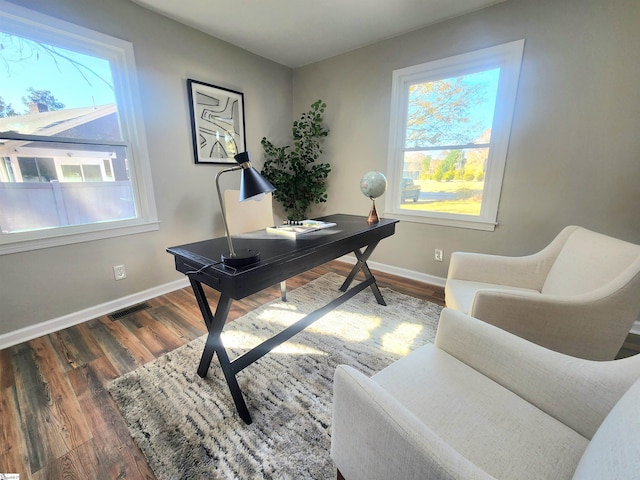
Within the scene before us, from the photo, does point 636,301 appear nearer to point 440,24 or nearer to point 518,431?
point 518,431

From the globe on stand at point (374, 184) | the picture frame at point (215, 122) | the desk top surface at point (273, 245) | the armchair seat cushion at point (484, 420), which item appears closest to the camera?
the armchair seat cushion at point (484, 420)

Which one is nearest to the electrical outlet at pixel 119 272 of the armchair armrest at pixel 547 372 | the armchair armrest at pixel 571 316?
the armchair armrest at pixel 547 372

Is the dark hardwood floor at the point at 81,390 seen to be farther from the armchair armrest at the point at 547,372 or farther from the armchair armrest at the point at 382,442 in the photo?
the armchair armrest at the point at 547,372

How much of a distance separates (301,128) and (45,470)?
336 centimetres

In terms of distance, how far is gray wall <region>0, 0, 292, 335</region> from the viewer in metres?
1.88

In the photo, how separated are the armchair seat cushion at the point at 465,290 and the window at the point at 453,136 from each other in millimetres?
873

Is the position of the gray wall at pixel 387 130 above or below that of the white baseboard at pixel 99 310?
above

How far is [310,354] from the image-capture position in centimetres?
174

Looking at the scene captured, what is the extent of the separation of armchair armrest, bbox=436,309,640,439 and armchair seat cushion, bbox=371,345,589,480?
3cm

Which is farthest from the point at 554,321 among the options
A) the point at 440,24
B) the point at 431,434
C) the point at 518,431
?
the point at 440,24

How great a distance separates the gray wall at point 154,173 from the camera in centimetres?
188

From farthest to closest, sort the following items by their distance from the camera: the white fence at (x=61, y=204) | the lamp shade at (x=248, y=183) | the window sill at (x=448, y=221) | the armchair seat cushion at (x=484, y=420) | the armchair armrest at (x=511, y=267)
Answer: the window sill at (x=448, y=221)
the white fence at (x=61, y=204)
the armchair armrest at (x=511, y=267)
the lamp shade at (x=248, y=183)
the armchair seat cushion at (x=484, y=420)

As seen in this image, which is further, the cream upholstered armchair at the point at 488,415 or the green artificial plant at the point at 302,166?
the green artificial plant at the point at 302,166

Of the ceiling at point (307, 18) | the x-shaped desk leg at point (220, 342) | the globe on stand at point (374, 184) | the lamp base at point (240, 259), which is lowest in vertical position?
the x-shaped desk leg at point (220, 342)
